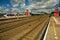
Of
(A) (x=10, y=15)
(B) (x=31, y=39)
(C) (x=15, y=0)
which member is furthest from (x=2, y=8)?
(B) (x=31, y=39)

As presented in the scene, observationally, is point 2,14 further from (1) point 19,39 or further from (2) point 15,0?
(1) point 19,39

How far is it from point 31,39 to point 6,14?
56149 mm

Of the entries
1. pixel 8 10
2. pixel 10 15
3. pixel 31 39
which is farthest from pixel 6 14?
pixel 31 39

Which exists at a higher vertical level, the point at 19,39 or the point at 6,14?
the point at 19,39

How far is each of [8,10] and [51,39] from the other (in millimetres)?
54687

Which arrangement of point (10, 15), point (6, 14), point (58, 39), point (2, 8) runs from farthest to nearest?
point (10, 15), point (6, 14), point (2, 8), point (58, 39)

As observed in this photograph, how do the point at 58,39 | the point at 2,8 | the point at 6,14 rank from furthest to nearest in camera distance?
the point at 6,14
the point at 2,8
the point at 58,39

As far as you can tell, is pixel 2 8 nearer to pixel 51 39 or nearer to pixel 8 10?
pixel 8 10

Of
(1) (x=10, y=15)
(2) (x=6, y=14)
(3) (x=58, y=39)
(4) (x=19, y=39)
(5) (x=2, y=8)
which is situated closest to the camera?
(3) (x=58, y=39)

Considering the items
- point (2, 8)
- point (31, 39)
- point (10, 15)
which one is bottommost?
point (10, 15)

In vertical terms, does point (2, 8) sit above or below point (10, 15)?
above

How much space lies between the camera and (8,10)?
211 ft

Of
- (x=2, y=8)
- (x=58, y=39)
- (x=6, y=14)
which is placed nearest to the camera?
(x=58, y=39)

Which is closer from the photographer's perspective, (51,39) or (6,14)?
(51,39)
